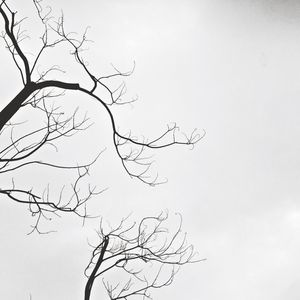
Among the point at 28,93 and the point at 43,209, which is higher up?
the point at 28,93

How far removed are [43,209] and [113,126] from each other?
138 centimetres

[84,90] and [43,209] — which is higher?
[84,90]

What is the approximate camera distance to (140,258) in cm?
684

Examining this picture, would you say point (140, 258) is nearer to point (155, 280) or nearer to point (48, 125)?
point (155, 280)

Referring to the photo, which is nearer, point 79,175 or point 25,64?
point 25,64

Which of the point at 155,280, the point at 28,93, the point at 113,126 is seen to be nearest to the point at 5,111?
the point at 28,93

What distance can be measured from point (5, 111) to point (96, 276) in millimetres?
3100

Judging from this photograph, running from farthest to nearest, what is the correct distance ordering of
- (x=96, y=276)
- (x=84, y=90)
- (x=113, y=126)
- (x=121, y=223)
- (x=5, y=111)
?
1. (x=121, y=223)
2. (x=96, y=276)
3. (x=113, y=126)
4. (x=84, y=90)
5. (x=5, y=111)

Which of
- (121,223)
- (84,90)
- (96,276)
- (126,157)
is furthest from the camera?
(121,223)

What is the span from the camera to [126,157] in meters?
6.00

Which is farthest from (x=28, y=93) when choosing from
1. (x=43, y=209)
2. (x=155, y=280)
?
(x=155, y=280)

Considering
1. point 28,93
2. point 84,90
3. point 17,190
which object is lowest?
point 17,190

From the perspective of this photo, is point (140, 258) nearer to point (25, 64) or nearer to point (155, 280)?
point (155, 280)

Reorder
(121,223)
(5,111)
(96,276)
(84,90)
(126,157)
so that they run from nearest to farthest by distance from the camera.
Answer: (5,111) < (84,90) < (126,157) < (96,276) < (121,223)
